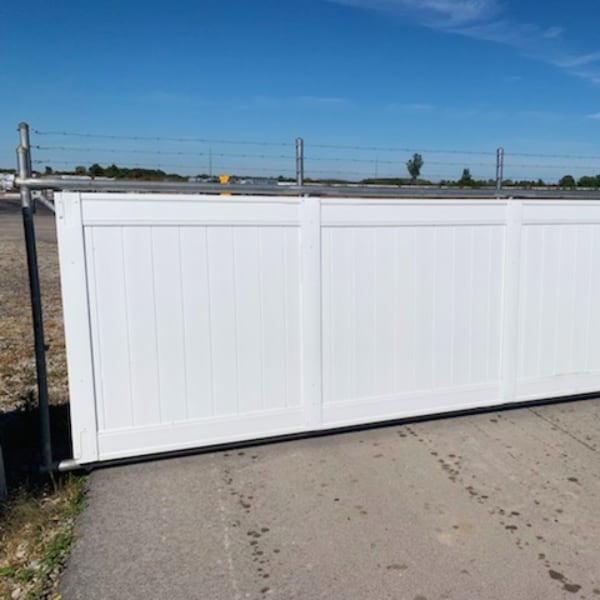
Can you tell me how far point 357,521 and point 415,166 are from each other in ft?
14.9

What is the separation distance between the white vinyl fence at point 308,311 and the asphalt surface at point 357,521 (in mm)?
262

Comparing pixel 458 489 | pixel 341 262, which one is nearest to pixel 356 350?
pixel 341 262

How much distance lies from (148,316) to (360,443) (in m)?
1.49

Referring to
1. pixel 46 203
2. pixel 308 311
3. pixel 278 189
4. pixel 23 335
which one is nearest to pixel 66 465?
pixel 46 203

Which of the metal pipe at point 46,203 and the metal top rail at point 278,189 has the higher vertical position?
the metal top rail at point 278,189

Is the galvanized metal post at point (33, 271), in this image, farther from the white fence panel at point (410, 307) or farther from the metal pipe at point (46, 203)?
the white fence panel at point (410, 307)

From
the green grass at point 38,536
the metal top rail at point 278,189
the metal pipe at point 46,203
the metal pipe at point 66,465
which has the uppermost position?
the metal top rail at point 278,189

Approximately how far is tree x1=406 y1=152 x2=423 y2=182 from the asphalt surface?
322cm

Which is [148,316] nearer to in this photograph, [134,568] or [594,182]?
[134,568]

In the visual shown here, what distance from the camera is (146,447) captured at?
3293mm

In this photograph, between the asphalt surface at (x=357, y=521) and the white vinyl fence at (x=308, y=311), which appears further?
the white vinyl fence at (x=308, y=311)

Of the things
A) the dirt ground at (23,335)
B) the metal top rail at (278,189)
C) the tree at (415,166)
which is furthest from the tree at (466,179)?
the dirt ground at (23,335)

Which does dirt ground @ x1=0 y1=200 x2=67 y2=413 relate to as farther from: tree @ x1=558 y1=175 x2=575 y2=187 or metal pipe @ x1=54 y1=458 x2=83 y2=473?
tree @ x1=558 y1=175 x2=575 y2=187

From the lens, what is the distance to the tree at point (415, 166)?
6185 millimetres
